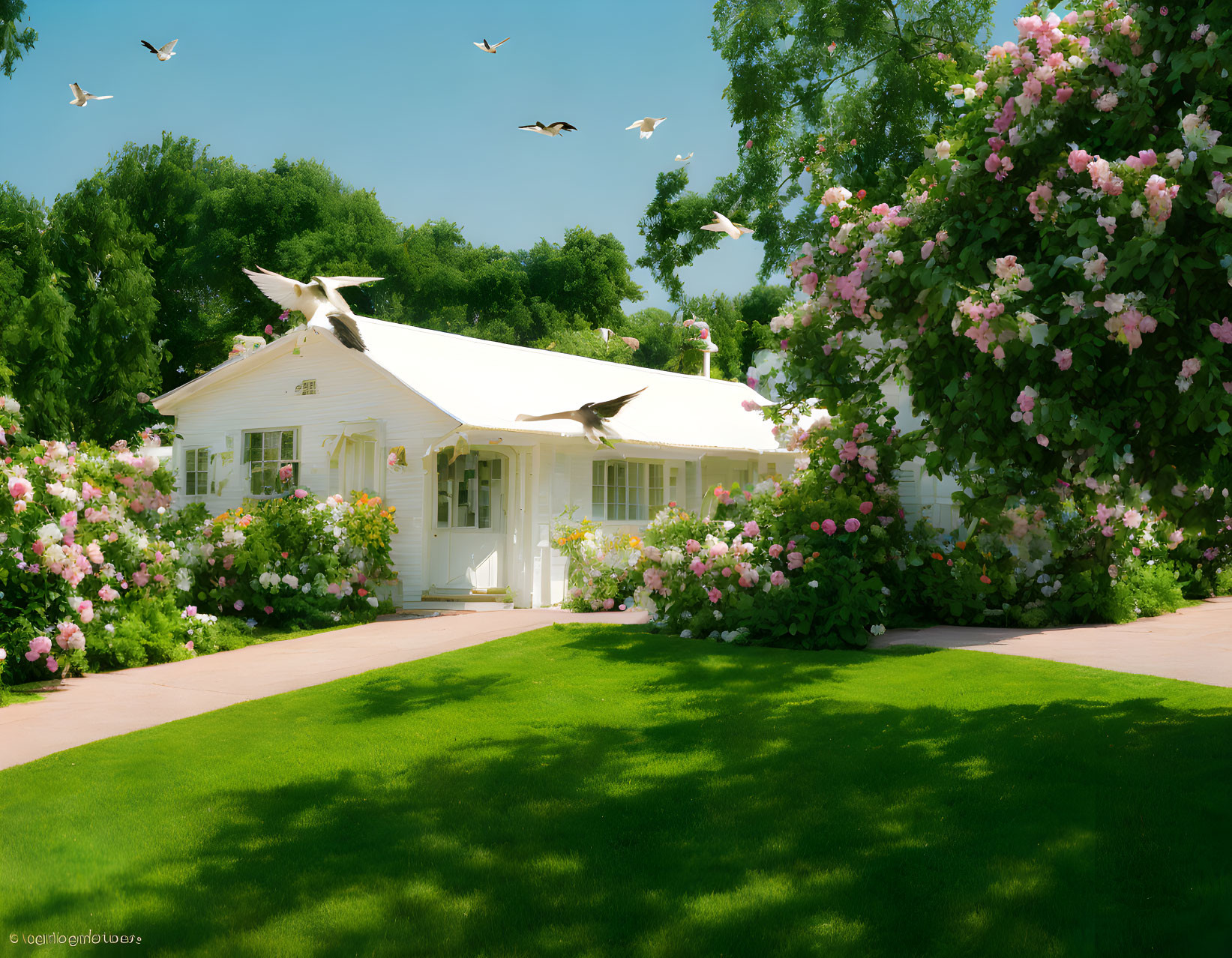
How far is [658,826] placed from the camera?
4898 millimetres

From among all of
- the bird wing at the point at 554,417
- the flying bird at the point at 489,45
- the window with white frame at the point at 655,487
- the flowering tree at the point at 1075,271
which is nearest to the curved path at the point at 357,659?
the bird wing at the point at 554,417

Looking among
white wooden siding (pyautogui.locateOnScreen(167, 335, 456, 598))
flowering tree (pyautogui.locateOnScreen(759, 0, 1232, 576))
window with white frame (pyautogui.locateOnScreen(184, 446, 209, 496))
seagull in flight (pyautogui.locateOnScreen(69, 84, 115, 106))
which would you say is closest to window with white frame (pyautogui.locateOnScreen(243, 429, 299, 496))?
white wooden siding (pyautogui.locateOnScreen(167, 335, 456, 598))

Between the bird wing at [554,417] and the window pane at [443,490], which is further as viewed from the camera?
the window pane at [443,490]

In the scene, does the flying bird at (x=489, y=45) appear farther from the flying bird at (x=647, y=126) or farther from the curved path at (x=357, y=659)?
the curved path at (x=357, y=659)

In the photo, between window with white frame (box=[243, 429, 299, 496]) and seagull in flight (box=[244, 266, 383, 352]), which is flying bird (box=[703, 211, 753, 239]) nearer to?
seagull in flight (box=[244, 266, 383, 352])

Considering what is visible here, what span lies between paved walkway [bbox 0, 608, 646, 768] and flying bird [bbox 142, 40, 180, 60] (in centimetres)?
804

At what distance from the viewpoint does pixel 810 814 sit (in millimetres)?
4953

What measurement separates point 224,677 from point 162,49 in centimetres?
886

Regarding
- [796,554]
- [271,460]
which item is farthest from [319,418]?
[796,554]

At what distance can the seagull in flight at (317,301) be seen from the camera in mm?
13797

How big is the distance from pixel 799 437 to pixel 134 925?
9.00 meters

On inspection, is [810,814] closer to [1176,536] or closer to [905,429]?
[905,429]

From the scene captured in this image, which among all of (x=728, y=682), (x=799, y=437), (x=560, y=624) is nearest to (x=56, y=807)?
(x=728, y=682)

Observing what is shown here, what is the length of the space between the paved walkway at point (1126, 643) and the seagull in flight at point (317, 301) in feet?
28.9
